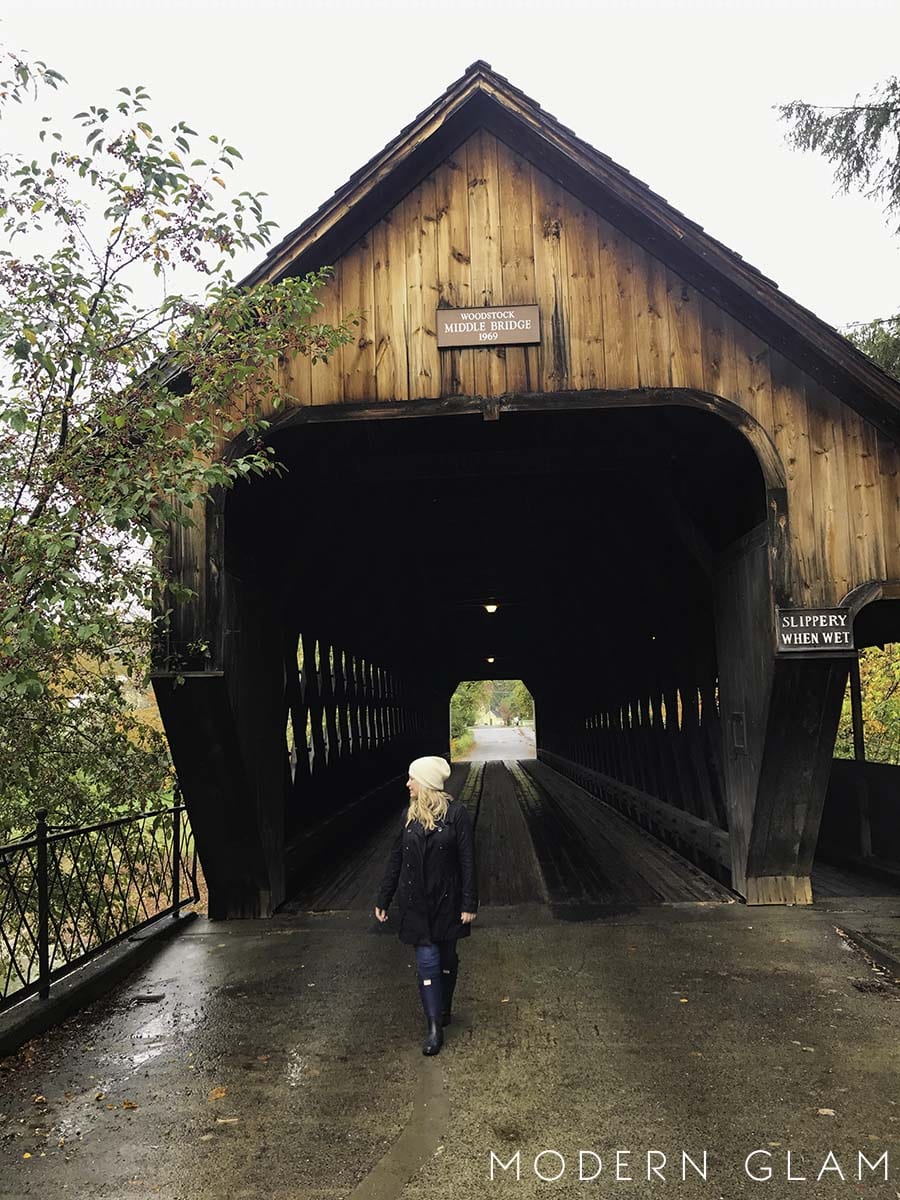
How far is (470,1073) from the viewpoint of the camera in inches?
175

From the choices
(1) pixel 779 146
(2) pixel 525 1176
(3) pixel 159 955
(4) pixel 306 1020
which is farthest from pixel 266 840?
(1) pixel 779 146

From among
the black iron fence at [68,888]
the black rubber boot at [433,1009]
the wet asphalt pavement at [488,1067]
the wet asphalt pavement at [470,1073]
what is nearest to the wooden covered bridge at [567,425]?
the black iron fence at [68,888]

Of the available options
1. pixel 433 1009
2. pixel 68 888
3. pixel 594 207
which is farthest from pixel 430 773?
pixel 594 207

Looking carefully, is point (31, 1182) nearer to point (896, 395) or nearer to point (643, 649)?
point (896, 395)

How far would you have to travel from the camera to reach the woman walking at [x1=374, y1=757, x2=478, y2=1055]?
4836 millimetres

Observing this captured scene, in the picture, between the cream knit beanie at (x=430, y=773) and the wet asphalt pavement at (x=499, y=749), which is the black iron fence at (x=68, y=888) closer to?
the cream knit beanie at (x=430, y=773)

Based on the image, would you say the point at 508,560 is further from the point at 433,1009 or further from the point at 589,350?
the point at 433,1009

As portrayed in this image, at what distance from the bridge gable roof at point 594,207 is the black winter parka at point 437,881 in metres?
4.64

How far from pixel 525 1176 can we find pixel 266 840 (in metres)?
4.95

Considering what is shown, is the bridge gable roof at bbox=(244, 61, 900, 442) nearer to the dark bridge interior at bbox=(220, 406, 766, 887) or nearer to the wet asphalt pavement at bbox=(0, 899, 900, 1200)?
the dark bridge interior at bbox=(220, 406, 766, 887)

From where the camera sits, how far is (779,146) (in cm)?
1214

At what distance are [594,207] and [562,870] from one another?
6.89m

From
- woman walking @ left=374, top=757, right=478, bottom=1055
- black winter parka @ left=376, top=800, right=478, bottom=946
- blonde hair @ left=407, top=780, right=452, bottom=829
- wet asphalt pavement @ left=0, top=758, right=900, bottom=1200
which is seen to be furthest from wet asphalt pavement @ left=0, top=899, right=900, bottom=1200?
blonde hair @ left=407, top=780, right=452, bottom=829

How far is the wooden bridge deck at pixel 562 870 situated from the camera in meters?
8.41
